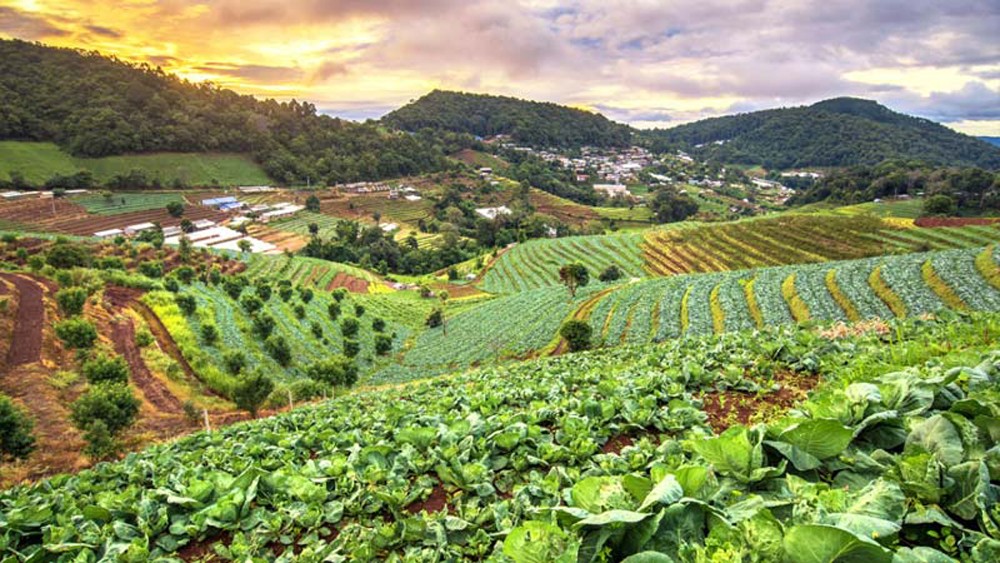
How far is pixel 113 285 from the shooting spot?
159 ft

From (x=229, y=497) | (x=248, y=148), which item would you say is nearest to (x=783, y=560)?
(x=229, y=497)

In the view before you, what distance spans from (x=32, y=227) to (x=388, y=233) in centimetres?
6909

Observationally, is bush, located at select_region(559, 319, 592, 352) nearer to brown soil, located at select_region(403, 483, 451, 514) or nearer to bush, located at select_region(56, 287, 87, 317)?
brown soil, located at select_region(403, 483, 451, 514)

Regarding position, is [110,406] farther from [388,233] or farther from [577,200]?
[577,200]

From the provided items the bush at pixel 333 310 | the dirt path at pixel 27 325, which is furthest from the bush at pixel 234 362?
the bush at pixel 333 310

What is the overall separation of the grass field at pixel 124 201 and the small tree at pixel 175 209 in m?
6.56

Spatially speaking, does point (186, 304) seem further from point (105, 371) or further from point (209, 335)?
point (105, 371)

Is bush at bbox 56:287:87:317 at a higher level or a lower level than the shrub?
higher

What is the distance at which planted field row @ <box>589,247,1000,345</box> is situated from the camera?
97.4ft

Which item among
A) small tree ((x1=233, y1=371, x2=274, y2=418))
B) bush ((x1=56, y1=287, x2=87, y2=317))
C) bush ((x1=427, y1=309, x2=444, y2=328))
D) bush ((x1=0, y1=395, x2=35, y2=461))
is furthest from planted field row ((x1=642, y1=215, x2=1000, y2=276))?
bush ((x1=56, y1=287, x2=87, y2=317))

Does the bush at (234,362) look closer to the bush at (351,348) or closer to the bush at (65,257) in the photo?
the bush at (351,348)

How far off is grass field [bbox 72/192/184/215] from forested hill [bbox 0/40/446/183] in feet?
77.9

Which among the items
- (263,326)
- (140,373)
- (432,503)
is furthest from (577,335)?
(263,326)

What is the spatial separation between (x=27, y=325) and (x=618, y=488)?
1877 inches
